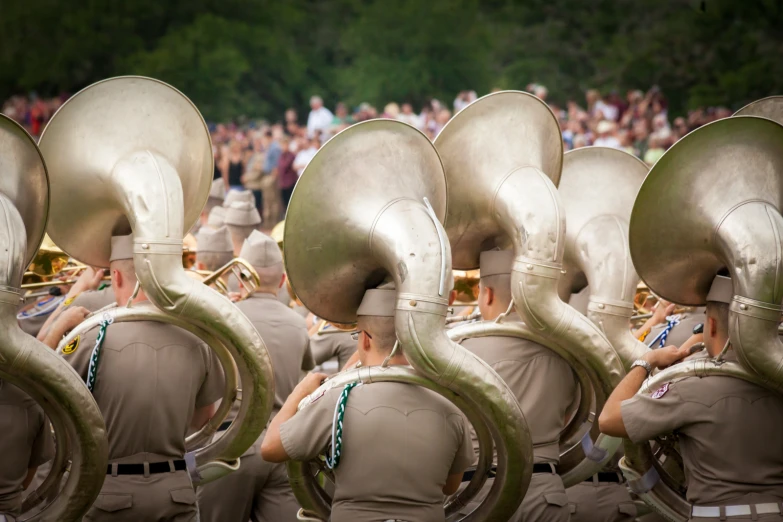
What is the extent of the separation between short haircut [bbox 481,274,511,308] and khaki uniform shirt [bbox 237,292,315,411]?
72.6 inches

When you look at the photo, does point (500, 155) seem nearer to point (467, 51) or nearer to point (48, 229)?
point (48, 229)

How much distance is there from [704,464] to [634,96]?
23.2 m

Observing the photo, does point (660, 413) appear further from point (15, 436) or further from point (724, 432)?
point (15, 436)

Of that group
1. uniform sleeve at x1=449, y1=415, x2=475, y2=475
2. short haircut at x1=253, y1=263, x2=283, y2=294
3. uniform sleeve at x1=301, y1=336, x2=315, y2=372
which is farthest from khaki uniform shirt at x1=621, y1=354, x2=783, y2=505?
short haircut at x1=253, y1=263, x2=283, y2=294

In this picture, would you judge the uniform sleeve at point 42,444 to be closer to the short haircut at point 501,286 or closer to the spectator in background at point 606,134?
the short haircut at point 501,286

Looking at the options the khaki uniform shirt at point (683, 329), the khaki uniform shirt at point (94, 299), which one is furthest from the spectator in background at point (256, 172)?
the khaki uniform shirt at point (683, 329)

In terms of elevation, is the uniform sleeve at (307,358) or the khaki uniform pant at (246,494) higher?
the uniform sleeve at (307,358)

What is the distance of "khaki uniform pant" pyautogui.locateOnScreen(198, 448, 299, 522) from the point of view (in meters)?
7.31

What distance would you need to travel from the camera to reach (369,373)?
5.10m

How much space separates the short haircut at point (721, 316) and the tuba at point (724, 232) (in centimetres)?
14

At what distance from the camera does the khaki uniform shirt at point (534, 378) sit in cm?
612

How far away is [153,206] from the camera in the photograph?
552 cm

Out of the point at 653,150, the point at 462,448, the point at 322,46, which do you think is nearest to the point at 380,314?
the point at 462,448

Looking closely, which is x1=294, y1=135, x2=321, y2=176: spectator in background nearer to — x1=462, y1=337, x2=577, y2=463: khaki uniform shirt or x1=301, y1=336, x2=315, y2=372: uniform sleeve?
x1=301, y1=336, x2=315, y2=372: uniform sleeve
